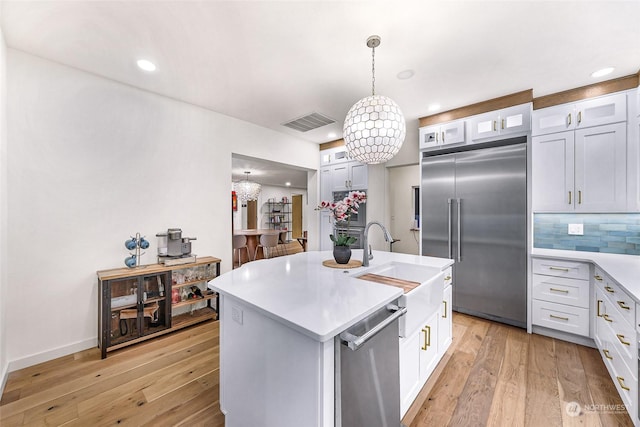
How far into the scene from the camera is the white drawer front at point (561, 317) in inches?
97.3

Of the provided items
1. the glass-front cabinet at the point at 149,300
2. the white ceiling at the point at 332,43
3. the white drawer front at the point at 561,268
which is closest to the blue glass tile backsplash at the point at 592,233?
the white drawer front at the point at 561,268

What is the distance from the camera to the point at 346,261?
2023 millimetres

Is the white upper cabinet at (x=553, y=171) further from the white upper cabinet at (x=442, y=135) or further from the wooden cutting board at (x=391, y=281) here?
the wooden cutting board at (x=391, y=281)

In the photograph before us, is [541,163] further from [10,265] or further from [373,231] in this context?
[10,265]

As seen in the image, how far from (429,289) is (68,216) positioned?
3175mm

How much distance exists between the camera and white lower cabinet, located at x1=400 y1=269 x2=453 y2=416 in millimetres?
1526

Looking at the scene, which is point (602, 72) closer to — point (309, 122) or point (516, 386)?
point (516, 386)

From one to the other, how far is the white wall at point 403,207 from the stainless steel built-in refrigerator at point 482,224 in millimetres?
1769

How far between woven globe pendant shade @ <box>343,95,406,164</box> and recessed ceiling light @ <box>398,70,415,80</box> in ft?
2.44

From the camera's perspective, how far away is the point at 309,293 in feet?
4.46

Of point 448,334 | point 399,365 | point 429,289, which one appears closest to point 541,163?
point 448,334

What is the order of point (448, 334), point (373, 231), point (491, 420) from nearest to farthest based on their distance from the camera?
point (491, 420) < point (448, 334) < point (373, 231)

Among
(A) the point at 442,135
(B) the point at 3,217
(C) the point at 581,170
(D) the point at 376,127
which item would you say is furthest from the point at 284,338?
(C) the point at 581,170

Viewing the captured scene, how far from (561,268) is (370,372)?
2.66m
